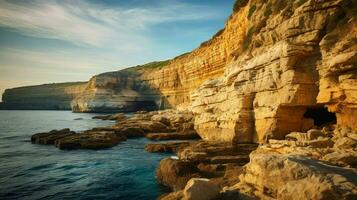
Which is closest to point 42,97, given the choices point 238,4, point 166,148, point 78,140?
point 238,4

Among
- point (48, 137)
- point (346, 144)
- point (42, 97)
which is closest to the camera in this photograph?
point (346, 144)

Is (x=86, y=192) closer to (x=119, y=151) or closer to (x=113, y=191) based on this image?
(x=113, y=191)

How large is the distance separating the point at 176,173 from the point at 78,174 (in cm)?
711

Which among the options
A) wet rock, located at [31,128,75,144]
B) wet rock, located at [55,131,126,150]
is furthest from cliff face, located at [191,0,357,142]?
wet rock, located at [31,128,75,144]

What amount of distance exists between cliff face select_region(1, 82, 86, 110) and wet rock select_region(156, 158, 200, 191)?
382 ft

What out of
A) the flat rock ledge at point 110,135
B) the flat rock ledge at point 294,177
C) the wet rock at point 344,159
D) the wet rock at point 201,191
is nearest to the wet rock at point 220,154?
the flat rock ledge at point 294,177

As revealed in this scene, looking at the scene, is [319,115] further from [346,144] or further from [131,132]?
[131,132]

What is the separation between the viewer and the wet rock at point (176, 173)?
44.1 feet

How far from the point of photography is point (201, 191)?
24.7 ft

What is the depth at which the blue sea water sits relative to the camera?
44.8 feet

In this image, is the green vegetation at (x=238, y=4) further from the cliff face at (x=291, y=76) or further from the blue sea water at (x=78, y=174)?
the blue sea water at (x=78, y=174)

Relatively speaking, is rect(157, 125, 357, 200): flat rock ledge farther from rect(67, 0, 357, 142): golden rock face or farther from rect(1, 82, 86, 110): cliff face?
rect(1, 82, 86, 110): cliff face

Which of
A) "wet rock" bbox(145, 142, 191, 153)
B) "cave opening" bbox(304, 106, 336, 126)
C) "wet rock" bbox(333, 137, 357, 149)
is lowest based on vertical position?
"wet rock" bbox(145, 142, 191, 153)

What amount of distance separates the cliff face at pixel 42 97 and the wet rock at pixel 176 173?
116542mm
